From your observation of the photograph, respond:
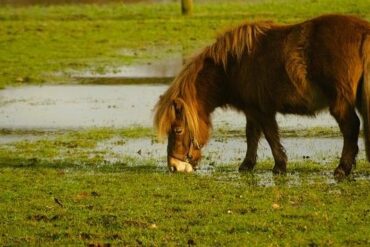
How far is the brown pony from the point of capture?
1178 cm

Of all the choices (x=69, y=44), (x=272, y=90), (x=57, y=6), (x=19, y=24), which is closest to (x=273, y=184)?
(x=272, y=90)

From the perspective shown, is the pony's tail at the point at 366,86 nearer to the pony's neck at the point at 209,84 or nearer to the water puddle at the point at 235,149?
the water puddle at the point at 235,149

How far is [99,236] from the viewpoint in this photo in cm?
932

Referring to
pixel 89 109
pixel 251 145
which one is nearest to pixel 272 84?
pixel 251 145

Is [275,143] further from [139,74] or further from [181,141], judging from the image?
[139,74]

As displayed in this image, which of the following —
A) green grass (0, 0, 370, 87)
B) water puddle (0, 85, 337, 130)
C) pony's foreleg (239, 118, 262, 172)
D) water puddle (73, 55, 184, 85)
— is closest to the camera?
pony's foreleg (239, 118, 262, 172)

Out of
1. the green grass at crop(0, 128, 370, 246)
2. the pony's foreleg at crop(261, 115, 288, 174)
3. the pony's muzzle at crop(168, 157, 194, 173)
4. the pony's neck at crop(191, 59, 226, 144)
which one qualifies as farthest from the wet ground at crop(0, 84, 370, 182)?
the pony's neck at crop(191, 59, 226, 144)

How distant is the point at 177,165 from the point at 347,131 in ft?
6.90

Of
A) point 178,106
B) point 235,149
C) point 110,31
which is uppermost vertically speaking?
point 178,106

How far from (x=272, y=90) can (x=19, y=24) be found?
2233 centimetres

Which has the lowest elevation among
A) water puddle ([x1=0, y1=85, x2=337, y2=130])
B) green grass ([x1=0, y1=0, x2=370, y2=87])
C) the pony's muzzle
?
green grass ([x1=0, y1=0, x2=370, y2=87])

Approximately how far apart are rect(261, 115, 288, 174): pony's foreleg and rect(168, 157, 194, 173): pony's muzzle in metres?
1.03

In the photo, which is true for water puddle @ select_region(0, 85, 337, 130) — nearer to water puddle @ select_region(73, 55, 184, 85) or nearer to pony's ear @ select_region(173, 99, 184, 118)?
water puddle @ select_region(73, 55, 184, 85)

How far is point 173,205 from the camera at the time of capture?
10.5m
